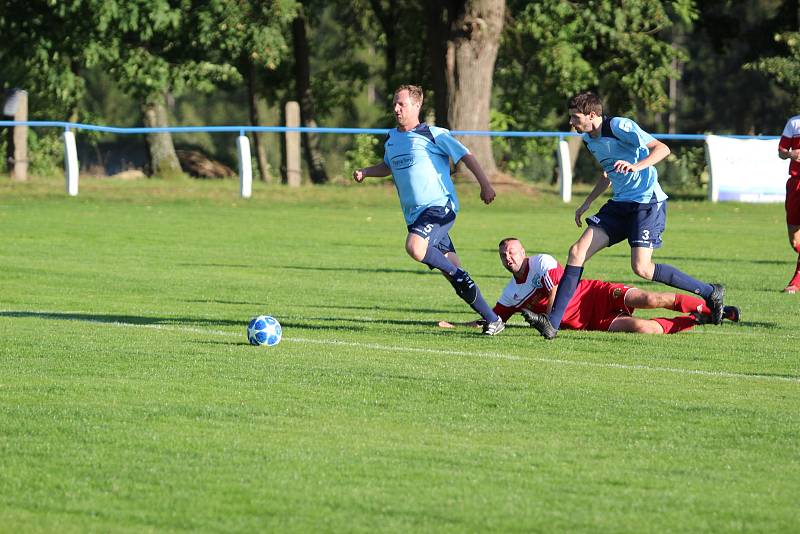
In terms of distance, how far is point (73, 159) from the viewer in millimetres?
27625

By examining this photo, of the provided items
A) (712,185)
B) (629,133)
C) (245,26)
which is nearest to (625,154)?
(629,133)

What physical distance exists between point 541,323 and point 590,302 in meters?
0.98

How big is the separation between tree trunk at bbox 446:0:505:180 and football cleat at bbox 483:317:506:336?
20.5m

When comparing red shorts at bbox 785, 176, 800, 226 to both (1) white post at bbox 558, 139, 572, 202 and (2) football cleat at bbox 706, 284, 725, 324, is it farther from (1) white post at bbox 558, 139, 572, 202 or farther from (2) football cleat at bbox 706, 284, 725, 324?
(1) white post at bbox 558, 139, 572, 202

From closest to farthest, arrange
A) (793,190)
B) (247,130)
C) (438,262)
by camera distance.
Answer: (438,262) < (793,190) < (247,130)

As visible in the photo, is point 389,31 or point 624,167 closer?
point 624,167

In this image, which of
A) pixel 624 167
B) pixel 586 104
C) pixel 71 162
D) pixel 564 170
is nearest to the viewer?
pixel 624 167

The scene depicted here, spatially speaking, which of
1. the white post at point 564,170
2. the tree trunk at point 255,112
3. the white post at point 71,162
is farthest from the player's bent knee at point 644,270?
the tree trunk at point 255,112

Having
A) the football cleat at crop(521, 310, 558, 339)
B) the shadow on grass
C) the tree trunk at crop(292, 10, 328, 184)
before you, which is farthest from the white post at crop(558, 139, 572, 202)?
the football cleat at crop(521, 310, 558, 339)

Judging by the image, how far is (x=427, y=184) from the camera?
36.9 ft

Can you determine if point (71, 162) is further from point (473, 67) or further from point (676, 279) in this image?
point (676, 279)

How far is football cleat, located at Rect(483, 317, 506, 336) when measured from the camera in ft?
36.6

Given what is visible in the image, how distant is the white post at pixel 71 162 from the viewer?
89.0 feet

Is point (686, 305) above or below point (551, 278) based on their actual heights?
below
